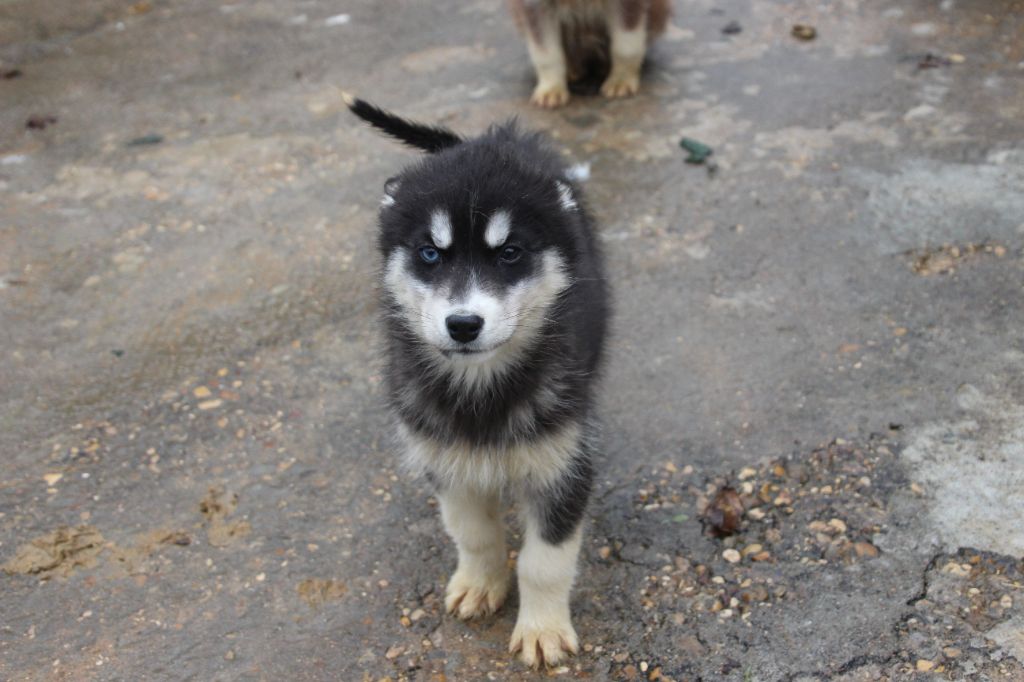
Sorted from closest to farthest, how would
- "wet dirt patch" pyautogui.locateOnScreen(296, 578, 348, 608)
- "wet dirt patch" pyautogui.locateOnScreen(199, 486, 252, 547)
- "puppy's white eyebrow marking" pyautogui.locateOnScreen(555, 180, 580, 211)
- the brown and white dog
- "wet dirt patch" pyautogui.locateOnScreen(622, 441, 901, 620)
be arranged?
"puppy's white eyebrow marking" pyautogui.locateOnScreen(555, 180, 580, 211) < "wet dirt patch" pyautogui.locateOnScreen(622, 441, 901, 620) < "wet dirt patch" pyautogui.locateOnScreen(296, 578, 348, 608) < "wet dirt patch" pyautogui.locateOnScreen(199, 486, 252, 547) < the brown and white dog

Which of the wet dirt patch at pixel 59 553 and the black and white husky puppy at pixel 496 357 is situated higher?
the black and white husky puppy at pixel 496 357

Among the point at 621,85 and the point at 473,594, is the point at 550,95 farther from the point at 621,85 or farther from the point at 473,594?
the point at 473,594

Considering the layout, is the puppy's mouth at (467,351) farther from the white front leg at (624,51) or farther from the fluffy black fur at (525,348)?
the white front leg at (624,51)

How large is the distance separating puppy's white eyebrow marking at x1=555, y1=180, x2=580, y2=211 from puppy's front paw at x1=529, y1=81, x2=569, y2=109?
11.1 ft

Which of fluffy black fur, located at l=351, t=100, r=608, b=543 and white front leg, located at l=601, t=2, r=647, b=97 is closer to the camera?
fluffy black fur, located at l=351, t=100, r=608, b=543

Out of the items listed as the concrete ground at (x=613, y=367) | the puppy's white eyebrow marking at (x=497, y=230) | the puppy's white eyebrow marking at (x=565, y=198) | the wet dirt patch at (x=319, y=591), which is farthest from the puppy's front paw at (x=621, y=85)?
the wet dirt patch at (x=319, y=591)

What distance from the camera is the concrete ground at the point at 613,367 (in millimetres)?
3299

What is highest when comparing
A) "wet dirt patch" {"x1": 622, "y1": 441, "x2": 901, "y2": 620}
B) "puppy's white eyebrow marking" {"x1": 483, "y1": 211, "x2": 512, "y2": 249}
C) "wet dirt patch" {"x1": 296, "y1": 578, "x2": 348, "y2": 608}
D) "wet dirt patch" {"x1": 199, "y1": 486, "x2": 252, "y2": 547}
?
"puppy's white eyebrow marking" {"x1": 483, "y1": 211, "x2": 512, "y2": 249}

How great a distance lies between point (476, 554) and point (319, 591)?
59 cm

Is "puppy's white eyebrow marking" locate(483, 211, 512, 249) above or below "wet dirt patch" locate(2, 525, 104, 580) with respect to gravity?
above

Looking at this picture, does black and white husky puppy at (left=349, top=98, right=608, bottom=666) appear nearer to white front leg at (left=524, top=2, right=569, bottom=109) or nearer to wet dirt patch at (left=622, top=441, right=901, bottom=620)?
wet dirt patch at (left=622, top=441, right=901, bottom=620)

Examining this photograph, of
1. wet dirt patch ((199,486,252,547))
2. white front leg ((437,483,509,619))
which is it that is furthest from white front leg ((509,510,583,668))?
wet dirt patch ((199,486,252,547))

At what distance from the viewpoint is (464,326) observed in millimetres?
2701

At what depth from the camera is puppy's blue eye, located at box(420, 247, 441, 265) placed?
2.90 metres
